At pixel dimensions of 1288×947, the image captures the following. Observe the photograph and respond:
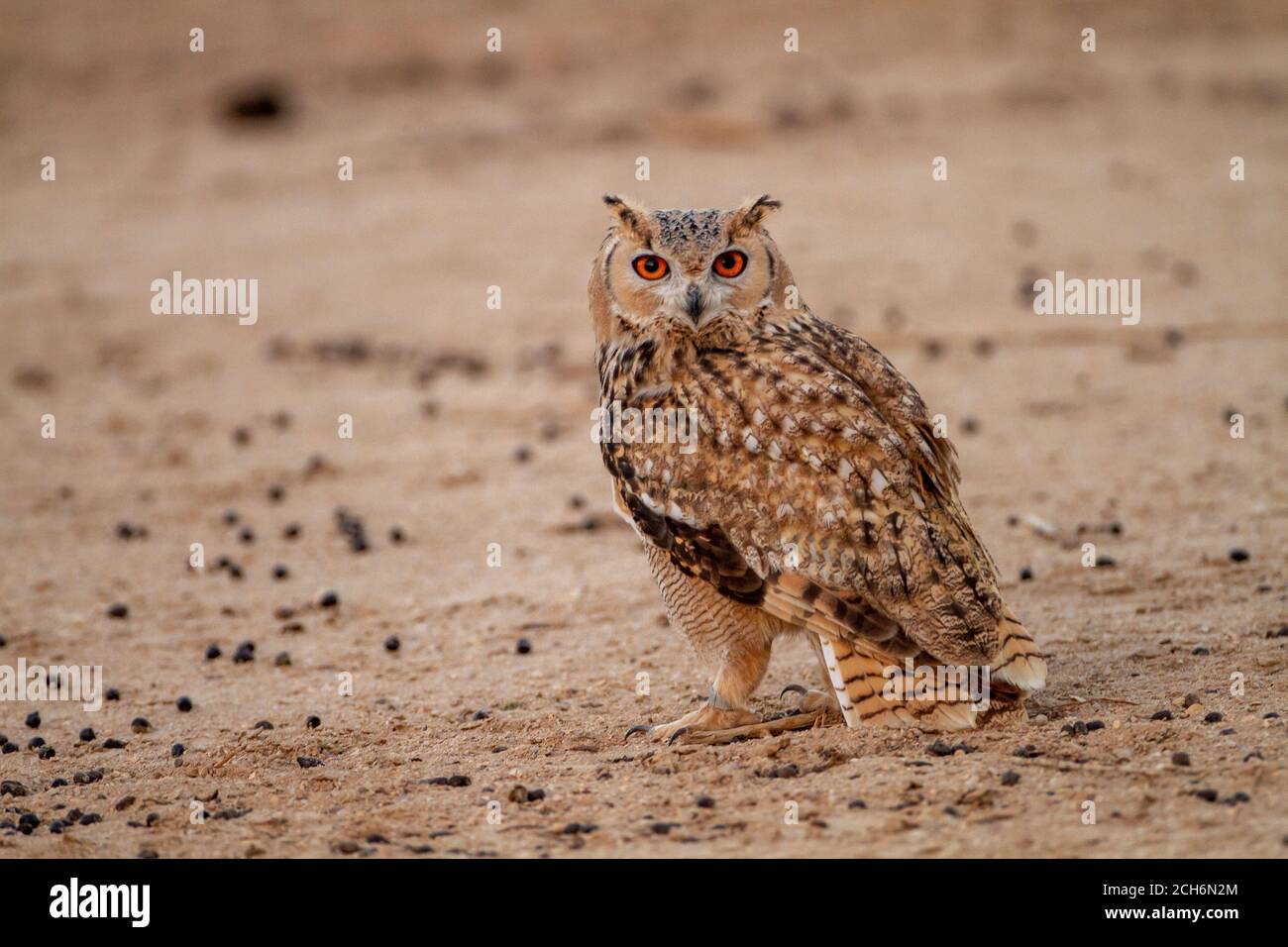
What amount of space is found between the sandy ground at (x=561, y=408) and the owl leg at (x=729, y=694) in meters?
0.18

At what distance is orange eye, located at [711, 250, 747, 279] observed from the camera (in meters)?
6.19

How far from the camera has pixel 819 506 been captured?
5.70 metres

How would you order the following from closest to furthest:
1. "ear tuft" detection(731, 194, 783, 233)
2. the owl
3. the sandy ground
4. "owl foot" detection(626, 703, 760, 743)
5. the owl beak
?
the sandy ground, the owl, the owl beak, "owl foot" detection(626, 703, 760, 743), "ear tuft" detection(731, 194, 783, 233)

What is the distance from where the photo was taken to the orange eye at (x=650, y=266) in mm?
6223

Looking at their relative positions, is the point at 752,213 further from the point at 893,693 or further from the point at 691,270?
the point at 893,693

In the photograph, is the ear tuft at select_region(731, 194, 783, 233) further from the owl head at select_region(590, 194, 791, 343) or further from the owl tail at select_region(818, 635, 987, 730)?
the owl tail at select_region(818, 635, 987, 730)

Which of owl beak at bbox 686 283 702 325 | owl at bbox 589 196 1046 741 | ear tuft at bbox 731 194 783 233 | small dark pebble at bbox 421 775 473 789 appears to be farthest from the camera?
ear tuft at bbox 731 194 783 233

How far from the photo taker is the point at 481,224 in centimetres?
1820

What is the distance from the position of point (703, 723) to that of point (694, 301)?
1.74m

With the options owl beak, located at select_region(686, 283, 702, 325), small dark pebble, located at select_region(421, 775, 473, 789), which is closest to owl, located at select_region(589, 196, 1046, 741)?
owl beak, located at select_region(686, 283, 702, 325)

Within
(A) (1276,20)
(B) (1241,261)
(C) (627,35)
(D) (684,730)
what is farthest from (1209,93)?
(D) (684,730)

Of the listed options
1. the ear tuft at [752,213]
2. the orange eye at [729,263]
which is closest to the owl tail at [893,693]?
the orange eye at [729,263]
